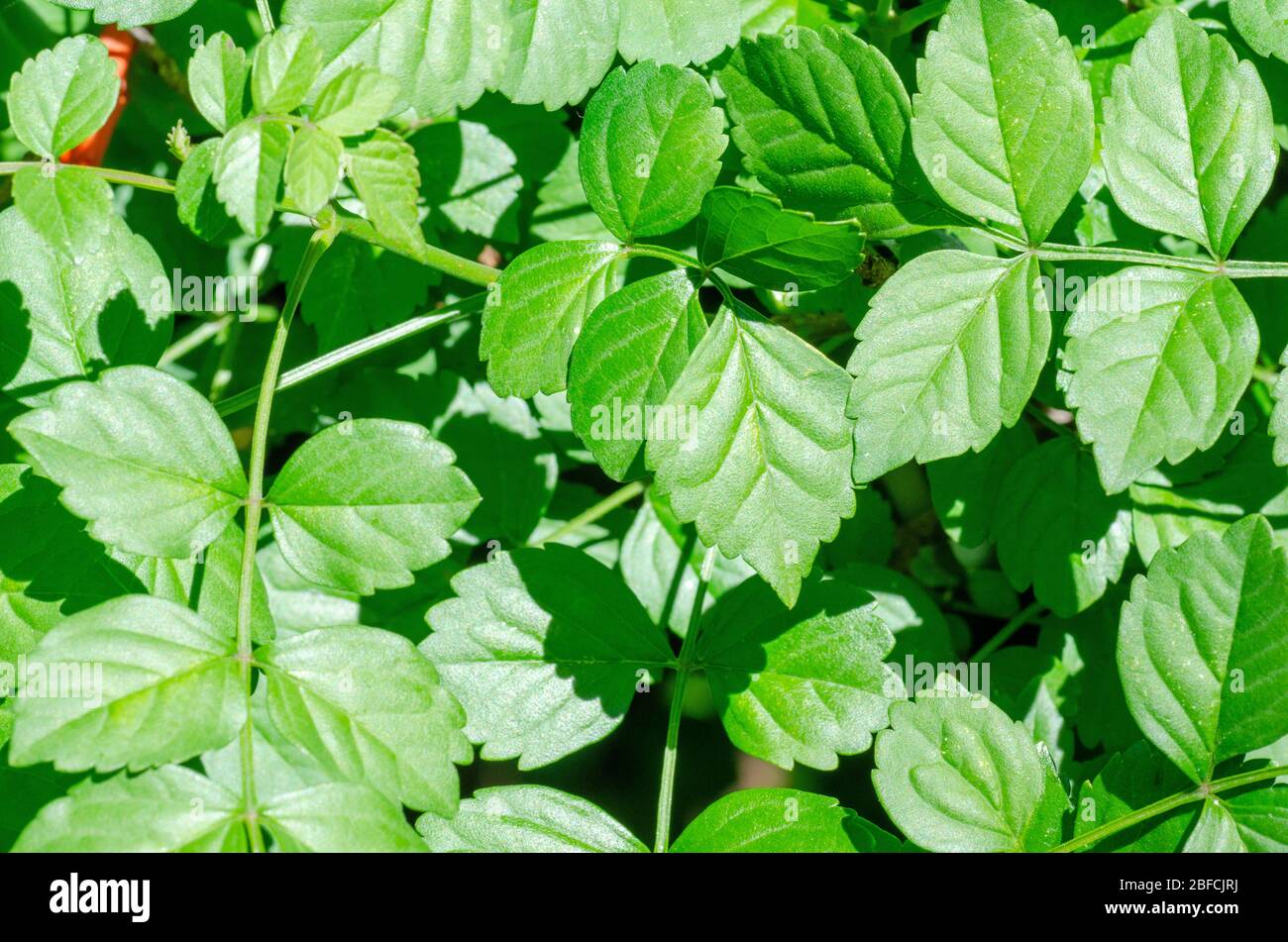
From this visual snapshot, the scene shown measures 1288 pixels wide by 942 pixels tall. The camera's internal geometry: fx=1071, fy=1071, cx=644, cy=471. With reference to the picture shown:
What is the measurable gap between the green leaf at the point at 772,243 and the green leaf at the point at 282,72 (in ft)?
1.79

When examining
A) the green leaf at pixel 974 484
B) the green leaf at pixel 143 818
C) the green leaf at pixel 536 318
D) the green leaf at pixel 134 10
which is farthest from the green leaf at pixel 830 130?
the green leaf at pixel 143 818

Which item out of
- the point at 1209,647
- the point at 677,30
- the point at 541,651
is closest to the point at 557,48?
the point at 677,30

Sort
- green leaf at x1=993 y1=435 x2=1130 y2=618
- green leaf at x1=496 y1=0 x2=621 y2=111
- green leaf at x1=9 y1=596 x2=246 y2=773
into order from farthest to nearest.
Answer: green leaf at x1=993 y1=435 x2=1130 y2=618 → green leaf at x1=496 y1=0 x2=621 y2=111 → green leaf at x1=9 y1=596 x2=246 y2=773

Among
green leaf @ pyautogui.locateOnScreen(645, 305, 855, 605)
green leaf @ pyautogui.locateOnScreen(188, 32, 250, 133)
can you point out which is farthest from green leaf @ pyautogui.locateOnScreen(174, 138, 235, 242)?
green leaf @ pyautogui.locateOnScreen(645, 305, 855, 605)

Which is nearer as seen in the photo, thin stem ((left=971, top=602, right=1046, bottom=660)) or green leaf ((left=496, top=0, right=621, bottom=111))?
green leaf ((left=496, top=0, right=621, bottom=111))

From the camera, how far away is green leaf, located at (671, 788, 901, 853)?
1.60 m

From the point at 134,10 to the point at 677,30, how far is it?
2.67 ft

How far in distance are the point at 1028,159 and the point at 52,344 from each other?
150cm

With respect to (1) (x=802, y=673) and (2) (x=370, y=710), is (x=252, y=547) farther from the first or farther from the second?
(1) (x=802, y=673)

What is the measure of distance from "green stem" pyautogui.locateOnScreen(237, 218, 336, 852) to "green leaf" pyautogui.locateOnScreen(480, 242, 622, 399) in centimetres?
27

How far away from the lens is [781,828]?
161 centimetres

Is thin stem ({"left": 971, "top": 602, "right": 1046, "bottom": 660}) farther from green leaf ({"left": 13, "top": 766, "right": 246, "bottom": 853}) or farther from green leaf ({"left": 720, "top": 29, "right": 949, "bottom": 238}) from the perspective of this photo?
green leaf ({"left": 13, "top": 766, "right": 246, "bottom": 853})

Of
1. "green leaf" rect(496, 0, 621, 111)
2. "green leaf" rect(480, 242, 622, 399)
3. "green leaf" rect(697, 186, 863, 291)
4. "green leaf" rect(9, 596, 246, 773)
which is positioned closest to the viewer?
"green leaf" rect(9, 596, 246, 773)
